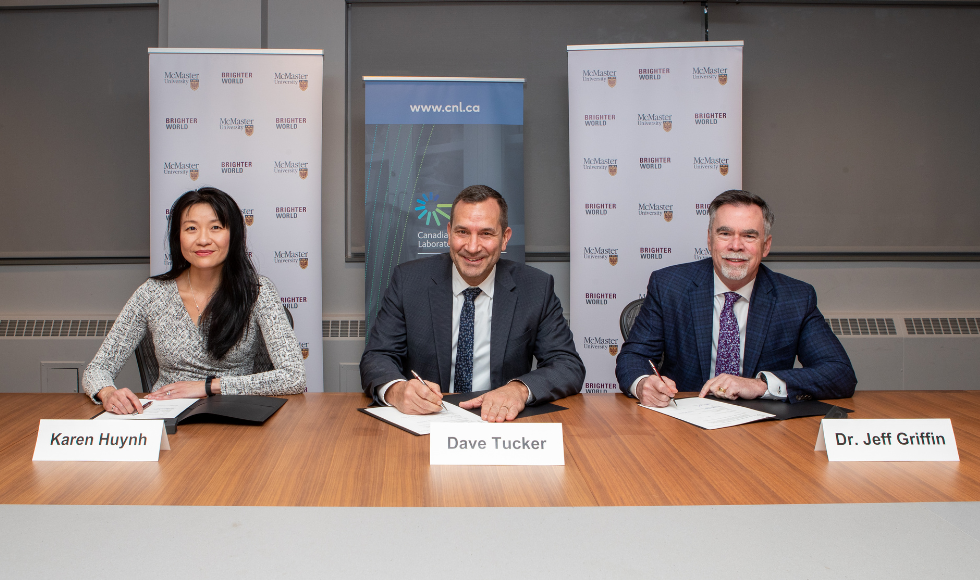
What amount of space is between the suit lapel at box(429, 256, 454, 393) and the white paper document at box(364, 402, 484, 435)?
1.53 ft

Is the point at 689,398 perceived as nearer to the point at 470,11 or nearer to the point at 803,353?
the point at 803,353

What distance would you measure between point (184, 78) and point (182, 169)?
0.54 m

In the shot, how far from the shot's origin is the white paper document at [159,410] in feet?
4.65

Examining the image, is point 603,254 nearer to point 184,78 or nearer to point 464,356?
point 464,356

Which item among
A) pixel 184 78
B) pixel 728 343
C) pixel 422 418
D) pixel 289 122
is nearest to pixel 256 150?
pixel 289 122

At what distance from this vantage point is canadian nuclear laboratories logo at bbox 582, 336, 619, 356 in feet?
11.5

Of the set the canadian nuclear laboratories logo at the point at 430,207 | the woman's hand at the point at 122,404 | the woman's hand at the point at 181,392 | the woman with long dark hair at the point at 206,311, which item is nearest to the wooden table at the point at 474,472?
the woman's hand at the point at 122,404

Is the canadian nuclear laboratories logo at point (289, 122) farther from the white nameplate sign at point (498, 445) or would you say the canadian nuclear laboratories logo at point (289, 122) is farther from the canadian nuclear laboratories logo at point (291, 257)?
the white nameplate sign at point (498, 445)

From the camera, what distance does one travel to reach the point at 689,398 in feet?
5.70

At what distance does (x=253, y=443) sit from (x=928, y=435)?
143 cm

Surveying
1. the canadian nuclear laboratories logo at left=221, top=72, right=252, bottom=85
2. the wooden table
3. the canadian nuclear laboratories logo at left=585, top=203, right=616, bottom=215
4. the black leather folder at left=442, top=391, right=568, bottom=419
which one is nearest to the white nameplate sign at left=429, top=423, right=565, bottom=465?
the wooden table

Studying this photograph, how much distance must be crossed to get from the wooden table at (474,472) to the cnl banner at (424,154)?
2.12 meters

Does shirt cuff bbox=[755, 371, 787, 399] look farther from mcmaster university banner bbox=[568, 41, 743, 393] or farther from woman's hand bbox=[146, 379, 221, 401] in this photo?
mcmaster university banner bbox=[568, 41, 743, 393]

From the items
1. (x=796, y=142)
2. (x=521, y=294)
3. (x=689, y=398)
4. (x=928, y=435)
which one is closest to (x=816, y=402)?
(x=689, y=398)
